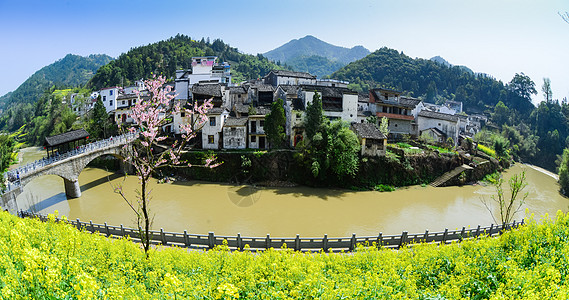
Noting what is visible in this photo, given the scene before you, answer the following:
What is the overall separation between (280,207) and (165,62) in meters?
83.5

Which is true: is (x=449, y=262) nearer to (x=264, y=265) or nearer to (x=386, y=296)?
(x=386, y=296)

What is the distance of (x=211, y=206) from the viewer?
27406 mm

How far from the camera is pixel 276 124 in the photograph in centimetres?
3512

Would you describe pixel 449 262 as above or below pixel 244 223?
above

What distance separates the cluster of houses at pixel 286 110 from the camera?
36938 mm

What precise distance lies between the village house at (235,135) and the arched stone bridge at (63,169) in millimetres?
11312

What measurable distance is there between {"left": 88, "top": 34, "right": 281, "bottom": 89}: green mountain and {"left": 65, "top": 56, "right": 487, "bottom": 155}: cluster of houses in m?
25.8

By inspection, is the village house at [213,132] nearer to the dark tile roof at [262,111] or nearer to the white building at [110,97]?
the dark tile roof at [262,111]

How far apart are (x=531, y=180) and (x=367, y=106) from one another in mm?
26622

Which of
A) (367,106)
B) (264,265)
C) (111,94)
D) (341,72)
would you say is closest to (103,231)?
(264,265)

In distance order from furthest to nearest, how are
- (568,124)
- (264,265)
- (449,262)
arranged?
(568,124) < (449,262) < (264,265)

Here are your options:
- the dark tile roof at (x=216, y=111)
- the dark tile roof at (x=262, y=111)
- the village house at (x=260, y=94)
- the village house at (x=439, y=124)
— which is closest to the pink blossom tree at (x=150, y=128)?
the dark tile roof at (x=216, y=111)

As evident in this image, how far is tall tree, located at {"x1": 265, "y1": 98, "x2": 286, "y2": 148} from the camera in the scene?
35.2 meters

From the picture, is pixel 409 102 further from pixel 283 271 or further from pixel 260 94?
pixel 283 271
